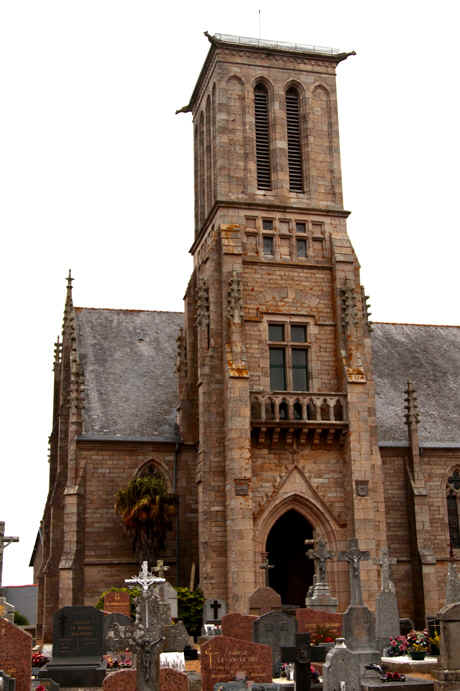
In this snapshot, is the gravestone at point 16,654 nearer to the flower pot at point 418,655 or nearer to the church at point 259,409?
the flower pot at point 418,655

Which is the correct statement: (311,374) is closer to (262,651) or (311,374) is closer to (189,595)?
(189,595)

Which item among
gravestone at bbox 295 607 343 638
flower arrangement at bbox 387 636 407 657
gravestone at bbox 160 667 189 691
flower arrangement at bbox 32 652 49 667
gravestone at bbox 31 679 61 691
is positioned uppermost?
gravestone at bbox 295 607 343 638

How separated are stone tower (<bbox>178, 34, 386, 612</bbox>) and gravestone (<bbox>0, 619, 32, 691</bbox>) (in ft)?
40.4

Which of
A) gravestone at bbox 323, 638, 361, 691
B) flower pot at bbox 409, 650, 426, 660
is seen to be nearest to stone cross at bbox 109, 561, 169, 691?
gravestone at bbox 323, 638, 361, 691

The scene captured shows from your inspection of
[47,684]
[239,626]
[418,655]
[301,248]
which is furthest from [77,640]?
[301,248]

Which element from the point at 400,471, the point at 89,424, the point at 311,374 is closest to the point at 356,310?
the point at 311,374

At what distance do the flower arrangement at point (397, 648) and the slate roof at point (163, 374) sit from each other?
14.5 meters

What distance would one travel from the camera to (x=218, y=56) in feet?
113

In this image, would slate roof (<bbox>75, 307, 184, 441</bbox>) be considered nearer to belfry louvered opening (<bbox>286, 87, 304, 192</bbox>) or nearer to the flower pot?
belfry louvered opening (<bbox>286, 87, 304, 192</bbox>)

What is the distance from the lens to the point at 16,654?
17031mm

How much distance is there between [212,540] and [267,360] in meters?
6.61

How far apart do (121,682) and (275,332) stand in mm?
19430

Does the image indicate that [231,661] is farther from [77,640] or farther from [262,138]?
[262,138]

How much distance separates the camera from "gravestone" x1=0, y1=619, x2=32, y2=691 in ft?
55.5
